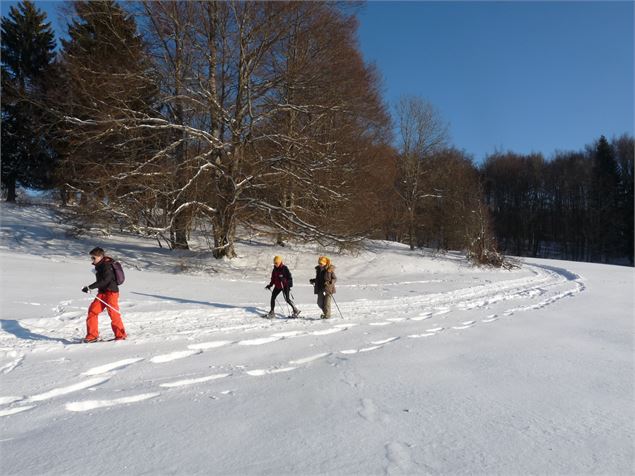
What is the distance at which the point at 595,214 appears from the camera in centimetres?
5222

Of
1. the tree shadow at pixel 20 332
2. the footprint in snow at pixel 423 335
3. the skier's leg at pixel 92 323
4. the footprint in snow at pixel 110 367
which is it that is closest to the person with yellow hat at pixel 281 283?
the footprint in snow at pixel 423 335

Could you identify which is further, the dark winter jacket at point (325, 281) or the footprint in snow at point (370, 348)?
the dark winter jacket at point (325, 281)

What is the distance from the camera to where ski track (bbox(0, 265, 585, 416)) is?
427 centimetres

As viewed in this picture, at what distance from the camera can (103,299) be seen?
7168mm

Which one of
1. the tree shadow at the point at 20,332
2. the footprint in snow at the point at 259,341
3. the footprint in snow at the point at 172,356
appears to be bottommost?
the tree shadow at the point at 20,332

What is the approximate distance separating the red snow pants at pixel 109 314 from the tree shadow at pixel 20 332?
1.16 ft

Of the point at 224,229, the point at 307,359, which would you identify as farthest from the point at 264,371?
the point at 224,229

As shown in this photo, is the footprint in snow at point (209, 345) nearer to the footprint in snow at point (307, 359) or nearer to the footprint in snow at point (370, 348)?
the footprint in snow at point (307, 359)

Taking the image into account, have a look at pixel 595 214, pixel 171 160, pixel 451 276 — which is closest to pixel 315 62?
pixel 171 160

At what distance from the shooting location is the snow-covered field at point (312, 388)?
3.23 m

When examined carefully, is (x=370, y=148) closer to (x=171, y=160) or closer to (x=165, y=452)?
(x=171, y=160)

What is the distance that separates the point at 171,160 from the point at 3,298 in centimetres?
913

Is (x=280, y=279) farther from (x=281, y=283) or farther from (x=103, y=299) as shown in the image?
(x=103, y=299)

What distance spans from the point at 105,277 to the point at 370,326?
16.3ft
